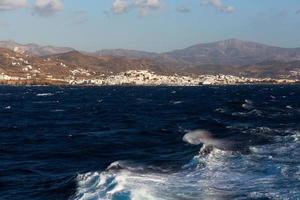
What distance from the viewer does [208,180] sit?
38531 mm

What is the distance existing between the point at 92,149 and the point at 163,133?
54.1 feet

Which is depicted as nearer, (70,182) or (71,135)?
(70,182)

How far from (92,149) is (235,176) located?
20.2 m

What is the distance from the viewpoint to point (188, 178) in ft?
129

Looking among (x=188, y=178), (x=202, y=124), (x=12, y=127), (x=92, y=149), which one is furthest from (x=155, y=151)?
(x=12, y=127)

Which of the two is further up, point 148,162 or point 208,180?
point 208,180

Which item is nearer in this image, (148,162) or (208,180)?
(208,180)

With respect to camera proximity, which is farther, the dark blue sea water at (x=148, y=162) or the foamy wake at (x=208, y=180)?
the dark blue sea water at (x=148, y=162)

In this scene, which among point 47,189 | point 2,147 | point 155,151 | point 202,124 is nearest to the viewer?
point 47,189

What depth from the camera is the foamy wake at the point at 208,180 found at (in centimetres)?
3356

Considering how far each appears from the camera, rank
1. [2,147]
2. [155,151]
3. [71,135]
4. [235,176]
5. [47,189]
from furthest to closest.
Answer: [71,135] → [2,147] → [155,151] → [235,176] → [47,189]

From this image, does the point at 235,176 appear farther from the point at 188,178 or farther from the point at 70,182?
the point at 70,182

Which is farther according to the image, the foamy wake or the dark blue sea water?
the dark blue sea water

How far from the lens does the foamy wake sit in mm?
33562
